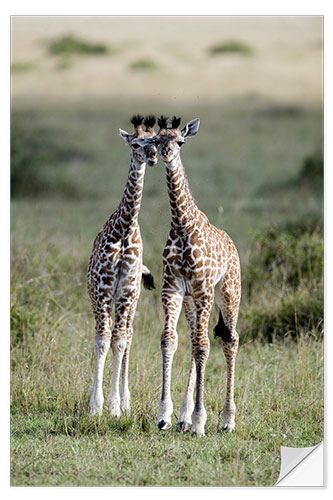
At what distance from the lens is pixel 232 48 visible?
16078mm

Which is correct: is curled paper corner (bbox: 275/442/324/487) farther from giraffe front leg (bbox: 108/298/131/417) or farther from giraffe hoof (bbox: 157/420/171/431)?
giraffe front leg (bbox: 108/298/131/417)

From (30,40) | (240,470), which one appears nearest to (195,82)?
(30,40)

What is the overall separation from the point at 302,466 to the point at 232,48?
11.6 metres

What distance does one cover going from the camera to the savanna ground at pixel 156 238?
575 cm

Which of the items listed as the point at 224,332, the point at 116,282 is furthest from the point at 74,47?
the point at 224,332

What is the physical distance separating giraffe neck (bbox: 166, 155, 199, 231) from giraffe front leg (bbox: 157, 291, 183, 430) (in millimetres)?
500

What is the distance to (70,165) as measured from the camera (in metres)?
18.2

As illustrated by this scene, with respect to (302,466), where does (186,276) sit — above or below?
above

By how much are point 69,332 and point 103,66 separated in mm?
10225

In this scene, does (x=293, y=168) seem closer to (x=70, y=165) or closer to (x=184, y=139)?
(x=70, y=165)

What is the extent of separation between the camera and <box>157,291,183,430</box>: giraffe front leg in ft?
17.9

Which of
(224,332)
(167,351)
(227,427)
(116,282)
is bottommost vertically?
(227,427)

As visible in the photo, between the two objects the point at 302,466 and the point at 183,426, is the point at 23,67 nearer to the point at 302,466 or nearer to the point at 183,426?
the point at 183,426

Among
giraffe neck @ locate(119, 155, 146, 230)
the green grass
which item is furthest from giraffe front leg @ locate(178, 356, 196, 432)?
the green grass
